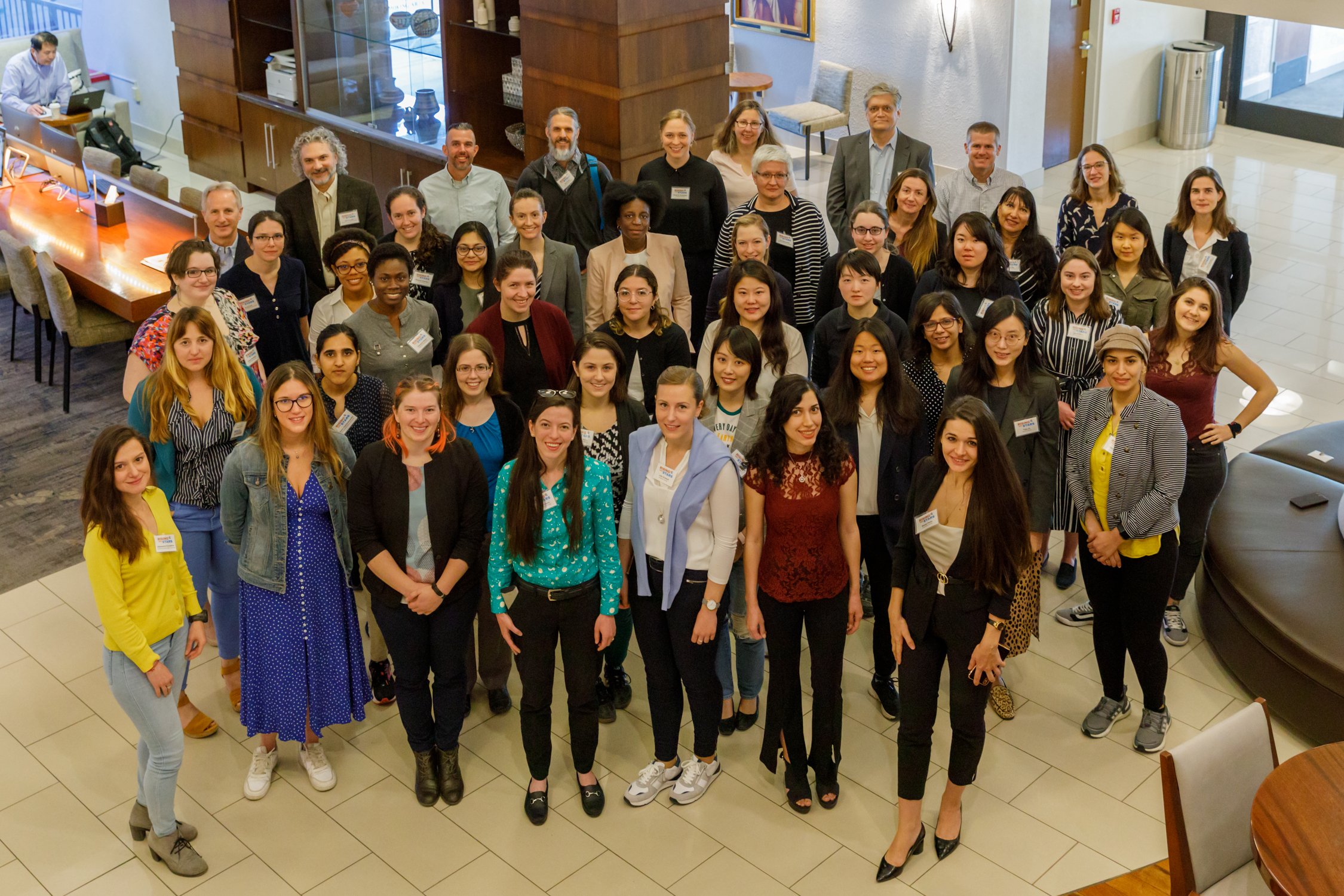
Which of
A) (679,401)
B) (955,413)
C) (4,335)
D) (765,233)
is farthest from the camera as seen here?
(4,335)

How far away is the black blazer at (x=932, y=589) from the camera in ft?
12.1

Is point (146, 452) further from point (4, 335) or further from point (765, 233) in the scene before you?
point (4, 335)

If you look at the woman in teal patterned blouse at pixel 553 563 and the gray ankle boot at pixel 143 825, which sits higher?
the woman in teal patterned blouse at pixel 553 563

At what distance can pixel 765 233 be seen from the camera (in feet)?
17.6

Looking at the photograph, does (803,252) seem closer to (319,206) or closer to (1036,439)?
(1036,439)

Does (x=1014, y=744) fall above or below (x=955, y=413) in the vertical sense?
below

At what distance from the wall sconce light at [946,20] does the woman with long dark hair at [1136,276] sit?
19.8 feet

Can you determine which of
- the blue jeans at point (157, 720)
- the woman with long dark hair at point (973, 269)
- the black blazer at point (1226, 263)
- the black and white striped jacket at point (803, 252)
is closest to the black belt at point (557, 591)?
the blue jeans at point (157, 720)

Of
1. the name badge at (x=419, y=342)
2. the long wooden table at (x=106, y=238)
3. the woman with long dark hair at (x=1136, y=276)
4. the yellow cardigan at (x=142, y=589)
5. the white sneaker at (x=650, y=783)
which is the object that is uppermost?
A: the woman with long dark hair at (x=1136, y=276)

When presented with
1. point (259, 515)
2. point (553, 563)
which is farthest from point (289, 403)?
point (553, 563)

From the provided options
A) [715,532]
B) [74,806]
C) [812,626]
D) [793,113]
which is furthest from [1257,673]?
[793,113]

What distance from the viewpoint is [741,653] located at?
180 inches

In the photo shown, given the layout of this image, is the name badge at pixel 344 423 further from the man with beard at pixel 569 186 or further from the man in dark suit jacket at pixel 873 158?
the man in dark suit jacket at pixel 873 158

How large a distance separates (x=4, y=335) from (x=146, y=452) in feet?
18.2
